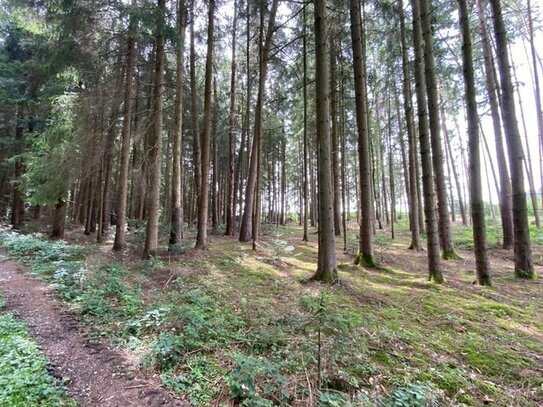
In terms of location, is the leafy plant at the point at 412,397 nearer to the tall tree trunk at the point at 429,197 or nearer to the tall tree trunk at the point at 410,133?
the tall tree trunk at the point at 429,197

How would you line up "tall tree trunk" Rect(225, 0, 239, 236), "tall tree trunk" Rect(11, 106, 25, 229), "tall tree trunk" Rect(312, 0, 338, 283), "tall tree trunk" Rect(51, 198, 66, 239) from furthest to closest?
"tall tree trunk" Rect(11, 106, 25, 229) → "tall tree trunk" Rect(225, 0, 239, 236) → "tall tree trunk" Rect(51, 198, 66, 239) → "tall tree trunk" Rect(312, 0, 338, 283)

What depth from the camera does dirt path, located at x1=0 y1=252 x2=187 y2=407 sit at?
2.79 meters

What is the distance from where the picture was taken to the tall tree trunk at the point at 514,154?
7.11 meters

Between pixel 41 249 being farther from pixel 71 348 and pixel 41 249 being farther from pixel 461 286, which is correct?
pixel 461 286

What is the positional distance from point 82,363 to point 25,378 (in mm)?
577

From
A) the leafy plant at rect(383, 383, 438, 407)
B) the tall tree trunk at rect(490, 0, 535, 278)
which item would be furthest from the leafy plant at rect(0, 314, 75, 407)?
the tall tree trunk at rect(490, 0, 535, 278)

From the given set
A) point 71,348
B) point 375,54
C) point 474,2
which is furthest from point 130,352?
point 375,54

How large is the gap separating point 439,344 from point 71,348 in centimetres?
454

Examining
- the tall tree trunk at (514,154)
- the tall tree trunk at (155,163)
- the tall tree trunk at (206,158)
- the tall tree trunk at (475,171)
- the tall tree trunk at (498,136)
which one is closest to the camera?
the tall tree trunk at (475,171)

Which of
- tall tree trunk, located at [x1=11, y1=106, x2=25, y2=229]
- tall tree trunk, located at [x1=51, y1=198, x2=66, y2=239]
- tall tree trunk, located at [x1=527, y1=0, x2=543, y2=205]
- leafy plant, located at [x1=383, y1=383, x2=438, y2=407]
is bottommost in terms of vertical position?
leafy plant, located at [x1=383, y1=383, x2=438, y2=407]

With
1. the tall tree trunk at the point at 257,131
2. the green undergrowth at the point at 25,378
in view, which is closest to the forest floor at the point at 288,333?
the green undergrowth at the point at 25,378

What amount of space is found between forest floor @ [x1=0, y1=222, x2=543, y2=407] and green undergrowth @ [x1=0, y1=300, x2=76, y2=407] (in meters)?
0.16

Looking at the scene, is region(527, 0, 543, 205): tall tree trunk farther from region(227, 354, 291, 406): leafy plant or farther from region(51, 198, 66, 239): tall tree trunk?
region(51, 198, 66, 239): tall tree trunk

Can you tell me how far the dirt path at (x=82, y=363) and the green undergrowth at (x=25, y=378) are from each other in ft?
0.39
